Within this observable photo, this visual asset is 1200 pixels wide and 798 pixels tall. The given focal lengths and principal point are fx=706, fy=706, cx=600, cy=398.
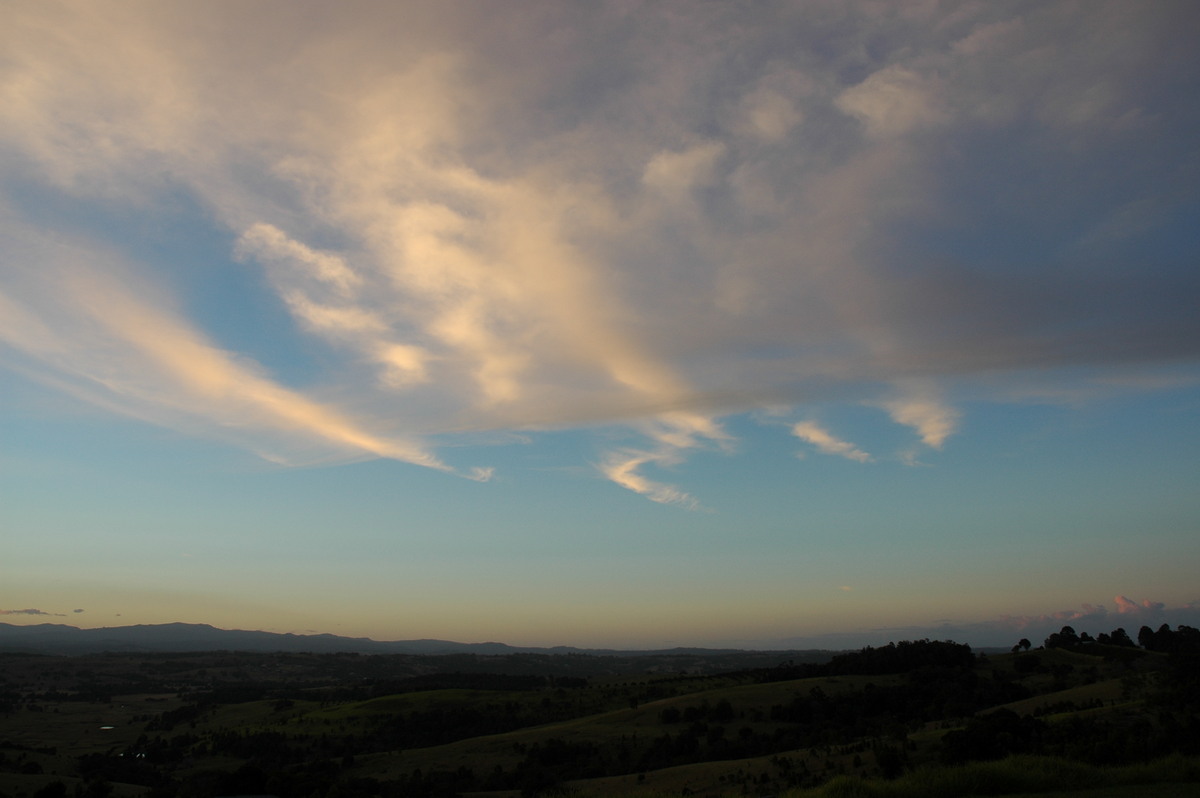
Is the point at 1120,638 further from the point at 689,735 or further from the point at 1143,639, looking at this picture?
the point at 689,735

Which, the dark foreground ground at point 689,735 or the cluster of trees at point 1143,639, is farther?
the cluster of trees at point 1143,639

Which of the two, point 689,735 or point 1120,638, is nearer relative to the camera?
point 689,735

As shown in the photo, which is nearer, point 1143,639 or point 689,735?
point 689,735

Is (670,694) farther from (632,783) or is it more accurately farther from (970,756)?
(970,756)

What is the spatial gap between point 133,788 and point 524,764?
2266 cm

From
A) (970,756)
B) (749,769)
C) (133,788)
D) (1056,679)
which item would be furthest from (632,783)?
(1056,679)

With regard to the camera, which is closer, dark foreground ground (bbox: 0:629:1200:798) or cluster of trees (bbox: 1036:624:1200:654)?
dark foreground ground (bbox: 0:629:1200:798)

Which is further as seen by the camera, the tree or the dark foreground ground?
the tree

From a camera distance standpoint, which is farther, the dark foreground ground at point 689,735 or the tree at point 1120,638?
the tree at point 1120,638

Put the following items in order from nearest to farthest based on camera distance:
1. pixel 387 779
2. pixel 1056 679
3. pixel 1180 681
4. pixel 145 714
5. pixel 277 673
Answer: pixel 1180 681, pixel 387 779, pixel 1056 679, pixel 145 714, pixel 277 673

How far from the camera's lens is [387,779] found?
46562 millimetres


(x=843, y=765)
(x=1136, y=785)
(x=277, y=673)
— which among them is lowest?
(x=277, y=673)

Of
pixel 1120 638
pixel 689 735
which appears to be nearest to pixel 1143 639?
pixel 1120 638

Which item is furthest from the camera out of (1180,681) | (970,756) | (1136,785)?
(1180,681)
